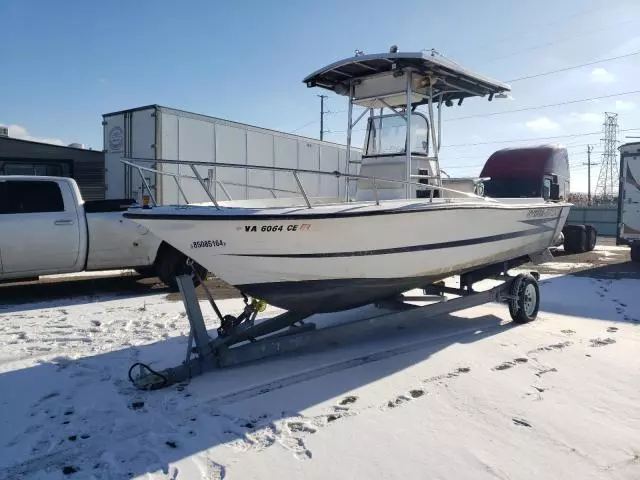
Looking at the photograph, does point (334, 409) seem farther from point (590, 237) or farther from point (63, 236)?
point (590, 237)

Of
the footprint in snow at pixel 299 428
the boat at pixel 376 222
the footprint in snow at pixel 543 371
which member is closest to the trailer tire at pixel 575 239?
the boat at pixel 376 222

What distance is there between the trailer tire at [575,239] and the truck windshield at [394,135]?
10.0 metres

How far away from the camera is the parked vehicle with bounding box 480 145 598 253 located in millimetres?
13906

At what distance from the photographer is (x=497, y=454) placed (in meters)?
3.05

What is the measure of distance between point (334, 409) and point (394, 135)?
12.5 feet

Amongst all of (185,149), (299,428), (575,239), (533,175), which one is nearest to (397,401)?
(299,428)

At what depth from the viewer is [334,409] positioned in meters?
3.65

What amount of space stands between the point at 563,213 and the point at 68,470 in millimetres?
7108

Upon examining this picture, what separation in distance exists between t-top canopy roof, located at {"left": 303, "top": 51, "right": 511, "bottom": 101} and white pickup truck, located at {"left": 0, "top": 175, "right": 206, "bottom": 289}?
294 cm

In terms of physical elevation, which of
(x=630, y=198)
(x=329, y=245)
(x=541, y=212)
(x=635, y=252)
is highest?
(x=630, y=198)

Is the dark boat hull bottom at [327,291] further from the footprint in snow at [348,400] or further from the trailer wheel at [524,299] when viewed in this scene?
the trailer wheel at [524,299]

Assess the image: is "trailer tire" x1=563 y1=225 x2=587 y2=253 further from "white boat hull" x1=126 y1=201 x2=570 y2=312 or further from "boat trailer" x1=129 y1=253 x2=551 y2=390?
"white boat hull" x1=126 y1=201 x2=570 y2=312

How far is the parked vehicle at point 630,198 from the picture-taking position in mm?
12383

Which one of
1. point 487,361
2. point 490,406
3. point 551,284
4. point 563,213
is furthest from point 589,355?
point 551,284
